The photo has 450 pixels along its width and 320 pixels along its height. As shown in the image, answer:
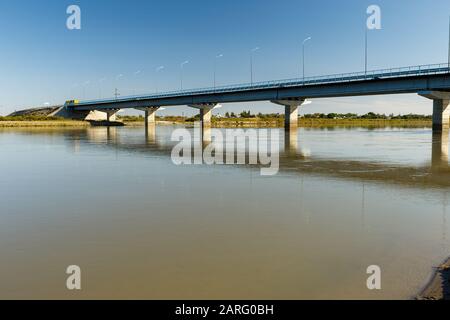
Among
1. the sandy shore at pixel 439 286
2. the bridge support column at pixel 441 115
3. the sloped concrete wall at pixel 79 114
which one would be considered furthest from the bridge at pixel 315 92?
the sandy shore at pixel 439 286

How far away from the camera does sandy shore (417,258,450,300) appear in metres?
6.71

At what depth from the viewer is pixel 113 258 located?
8.77 m

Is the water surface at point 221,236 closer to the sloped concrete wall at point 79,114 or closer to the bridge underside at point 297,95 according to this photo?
the bridge underside at point 297,95

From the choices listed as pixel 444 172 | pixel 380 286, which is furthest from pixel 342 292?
pixel 444 172

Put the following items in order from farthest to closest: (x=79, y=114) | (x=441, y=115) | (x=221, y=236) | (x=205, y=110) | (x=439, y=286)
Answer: (x=79, y=114)
(x=205, y=110)
(x=441, y=115)
(x=221, y=236)
(x=439, y=286)

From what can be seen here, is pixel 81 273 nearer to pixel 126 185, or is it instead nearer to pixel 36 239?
pixel 36 239

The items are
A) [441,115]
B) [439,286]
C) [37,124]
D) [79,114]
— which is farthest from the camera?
[79,114]

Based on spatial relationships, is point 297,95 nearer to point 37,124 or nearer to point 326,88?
point 326,88

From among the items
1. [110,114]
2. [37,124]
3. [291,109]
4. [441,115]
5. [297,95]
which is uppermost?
[297,95]

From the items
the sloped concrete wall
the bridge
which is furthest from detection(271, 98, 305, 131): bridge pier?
the sloped concrete wall

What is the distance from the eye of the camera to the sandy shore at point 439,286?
6.71 metres

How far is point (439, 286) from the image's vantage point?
23.4 feet

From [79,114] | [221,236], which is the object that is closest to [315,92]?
[221,236]

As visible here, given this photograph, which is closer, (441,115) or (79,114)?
(441,115)
